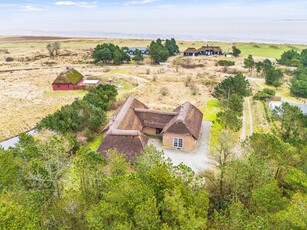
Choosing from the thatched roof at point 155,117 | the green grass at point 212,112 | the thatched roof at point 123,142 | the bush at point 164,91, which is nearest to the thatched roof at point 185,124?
the thatched roof at point 155,117

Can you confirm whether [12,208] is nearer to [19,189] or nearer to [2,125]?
[19,189]

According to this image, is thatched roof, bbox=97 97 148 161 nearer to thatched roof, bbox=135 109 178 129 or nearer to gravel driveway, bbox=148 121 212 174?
gravel driveway, bbox=148 121 212 174

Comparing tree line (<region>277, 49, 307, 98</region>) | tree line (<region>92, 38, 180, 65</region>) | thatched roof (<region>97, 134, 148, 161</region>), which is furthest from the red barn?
tree line (<region>277, 49, 307, 98</region>)

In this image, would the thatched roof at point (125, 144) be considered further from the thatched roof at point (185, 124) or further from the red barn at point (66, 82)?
the red barn at point (66, 82)

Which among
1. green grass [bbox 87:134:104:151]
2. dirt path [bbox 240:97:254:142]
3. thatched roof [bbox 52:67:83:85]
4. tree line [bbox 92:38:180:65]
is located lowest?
green grass [bbox 87:134:104:151]

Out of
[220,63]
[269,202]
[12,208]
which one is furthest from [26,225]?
[220,63]
